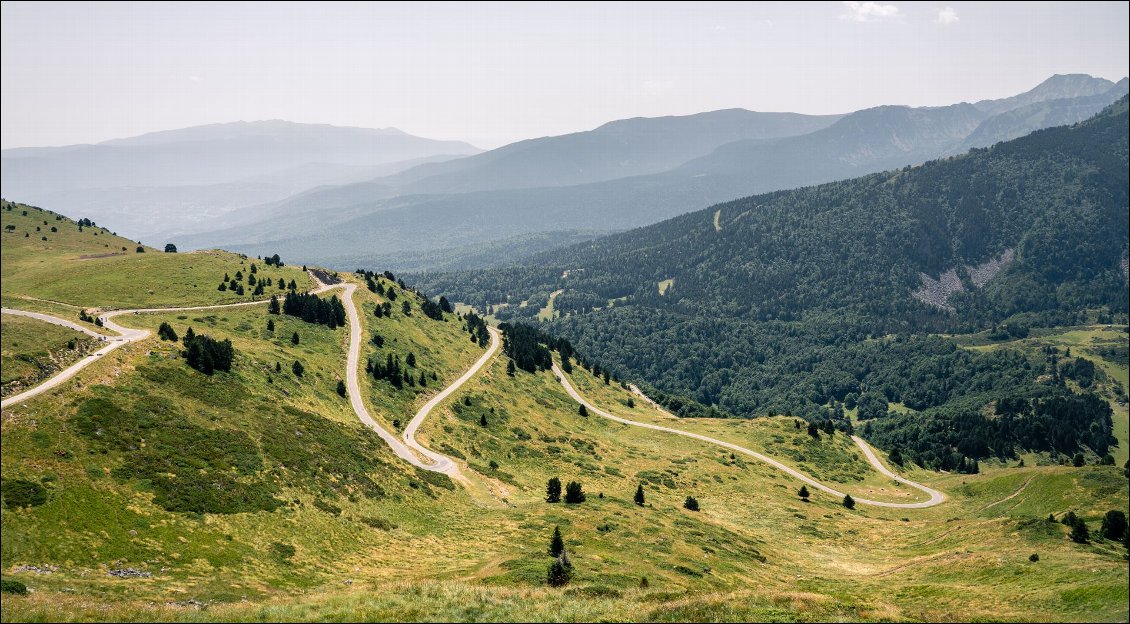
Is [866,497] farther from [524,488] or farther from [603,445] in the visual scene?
[524,488]

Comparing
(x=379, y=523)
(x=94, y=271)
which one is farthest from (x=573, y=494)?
(x=94, y=271)

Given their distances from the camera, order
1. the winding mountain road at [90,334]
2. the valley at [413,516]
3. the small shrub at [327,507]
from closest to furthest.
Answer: the valley at [413,516]
the winding mountain road at [90,334]
the small shrub at [327,507]

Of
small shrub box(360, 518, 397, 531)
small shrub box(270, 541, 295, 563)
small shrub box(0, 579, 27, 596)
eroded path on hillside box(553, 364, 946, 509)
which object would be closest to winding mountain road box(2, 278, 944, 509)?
eroded path on hillside box(553, 364, 946, 509)

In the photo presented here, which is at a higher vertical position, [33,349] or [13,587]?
[33,349]

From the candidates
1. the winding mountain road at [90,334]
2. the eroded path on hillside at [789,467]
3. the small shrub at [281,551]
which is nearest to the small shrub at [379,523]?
the small shrub at [281,551]

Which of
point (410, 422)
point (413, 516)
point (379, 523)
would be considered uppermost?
point (410, 422)

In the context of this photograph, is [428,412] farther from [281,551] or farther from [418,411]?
[281,551]

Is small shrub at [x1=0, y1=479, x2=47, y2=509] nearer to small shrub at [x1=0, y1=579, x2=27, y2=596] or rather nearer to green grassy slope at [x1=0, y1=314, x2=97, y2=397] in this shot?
small shrub at [x1=0, y1=579, x2=27, y2=596]

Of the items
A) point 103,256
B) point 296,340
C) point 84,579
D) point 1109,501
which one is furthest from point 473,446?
point 103,256

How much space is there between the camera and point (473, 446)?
3632 inches

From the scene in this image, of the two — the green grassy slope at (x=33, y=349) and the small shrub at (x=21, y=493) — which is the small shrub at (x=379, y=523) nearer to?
the small shrub at (x=21, y=493)

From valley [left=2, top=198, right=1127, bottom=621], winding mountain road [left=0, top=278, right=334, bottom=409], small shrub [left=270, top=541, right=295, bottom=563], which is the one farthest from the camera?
winding mountain road [left=0, top=278, right=334, bottom=409]

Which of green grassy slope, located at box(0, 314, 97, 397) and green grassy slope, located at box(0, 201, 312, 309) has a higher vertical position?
green grassy slope, located at box(0, 201, 312, 309)

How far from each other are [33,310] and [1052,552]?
119071 mm
